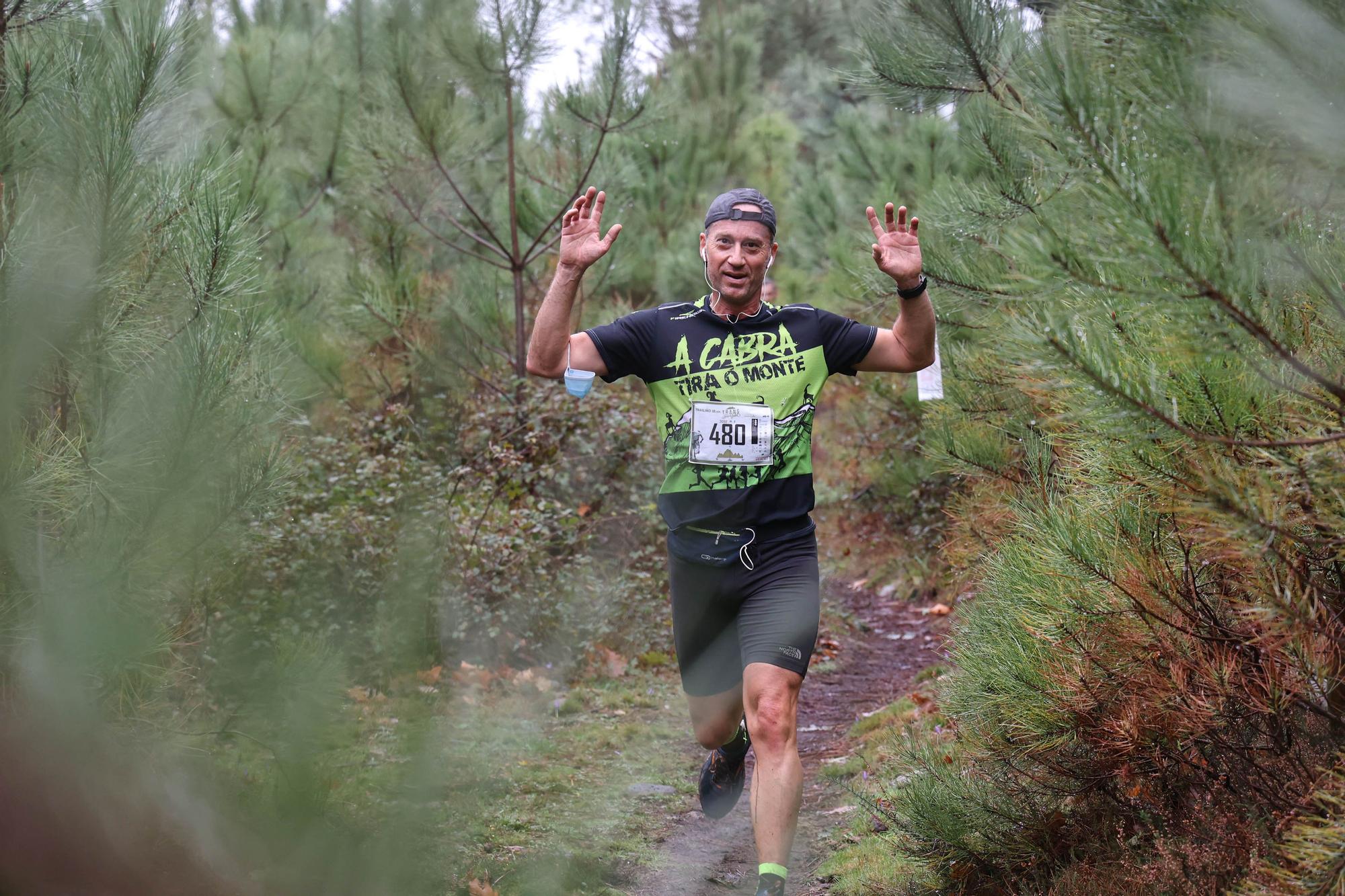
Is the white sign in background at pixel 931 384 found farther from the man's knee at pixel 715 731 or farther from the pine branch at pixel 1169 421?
the pine branch at pixel 1169 421

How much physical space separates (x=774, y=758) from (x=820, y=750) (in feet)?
7.81

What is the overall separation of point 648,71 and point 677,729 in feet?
16.5

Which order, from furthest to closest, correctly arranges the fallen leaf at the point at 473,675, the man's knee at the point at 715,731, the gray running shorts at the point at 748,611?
the fallen leaf at the point at 473,675 → the man's knee at the point at 715,731 → the gray running shorts at the point at 748,611

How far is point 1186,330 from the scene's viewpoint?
1949mm

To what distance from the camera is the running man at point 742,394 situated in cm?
340

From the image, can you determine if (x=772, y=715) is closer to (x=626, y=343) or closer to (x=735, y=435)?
(x=735, y=435)

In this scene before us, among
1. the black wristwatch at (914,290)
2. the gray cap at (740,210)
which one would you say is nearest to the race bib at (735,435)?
the black wristwatch at (914,290)

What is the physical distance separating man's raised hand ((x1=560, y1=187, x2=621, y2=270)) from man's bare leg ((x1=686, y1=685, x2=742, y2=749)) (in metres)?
1.59

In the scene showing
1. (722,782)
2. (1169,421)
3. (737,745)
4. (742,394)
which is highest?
(1169,421)

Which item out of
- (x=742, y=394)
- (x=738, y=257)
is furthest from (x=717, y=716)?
(x=738, y=257)

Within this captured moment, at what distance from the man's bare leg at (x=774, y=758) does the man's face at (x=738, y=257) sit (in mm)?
1228

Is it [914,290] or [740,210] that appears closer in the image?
[914,290]

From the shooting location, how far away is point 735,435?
11.4ft

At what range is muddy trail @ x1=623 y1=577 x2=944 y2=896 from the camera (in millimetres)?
3830
